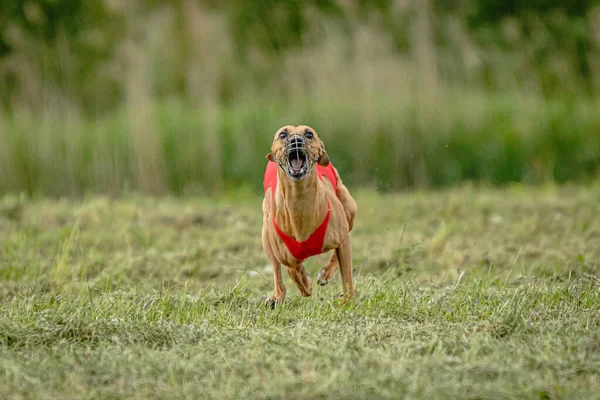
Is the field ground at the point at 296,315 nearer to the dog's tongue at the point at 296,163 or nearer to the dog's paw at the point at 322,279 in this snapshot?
the dog's paw at the point at 322,279

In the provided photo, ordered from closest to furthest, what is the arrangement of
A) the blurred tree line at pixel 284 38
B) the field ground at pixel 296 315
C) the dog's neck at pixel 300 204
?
the field ground at pixel 296 315 → the dog's neck at pixel 300 204 → the blurred tree line at pixel 284 38

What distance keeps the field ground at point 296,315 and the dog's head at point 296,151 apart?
72 cm

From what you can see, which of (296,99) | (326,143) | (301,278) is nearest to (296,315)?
(301,278)

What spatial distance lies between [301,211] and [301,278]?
526 millimetres

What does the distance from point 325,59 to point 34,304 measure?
5894 mm

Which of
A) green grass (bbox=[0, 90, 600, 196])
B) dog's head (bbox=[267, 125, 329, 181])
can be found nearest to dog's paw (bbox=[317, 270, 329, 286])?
dog's head (bbox=[267, 125, 329, 181])

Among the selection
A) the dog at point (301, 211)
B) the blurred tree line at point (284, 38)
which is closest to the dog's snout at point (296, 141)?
the dog at point (301, 211)

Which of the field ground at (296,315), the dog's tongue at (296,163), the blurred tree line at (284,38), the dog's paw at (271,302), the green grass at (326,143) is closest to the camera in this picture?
the field ground at (296,315)

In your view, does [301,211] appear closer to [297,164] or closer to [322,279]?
[297,164]

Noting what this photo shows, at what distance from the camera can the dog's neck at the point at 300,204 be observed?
421cm

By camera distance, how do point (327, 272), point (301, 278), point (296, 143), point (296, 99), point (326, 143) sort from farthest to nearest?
point (296, 99)
point (326, 143)
point (327, 272)
point (301, 278)
point (296, 143)

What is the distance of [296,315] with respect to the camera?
426 centimetres

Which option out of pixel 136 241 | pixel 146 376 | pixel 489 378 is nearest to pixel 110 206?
pixel 136 241

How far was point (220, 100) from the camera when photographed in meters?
10.6
